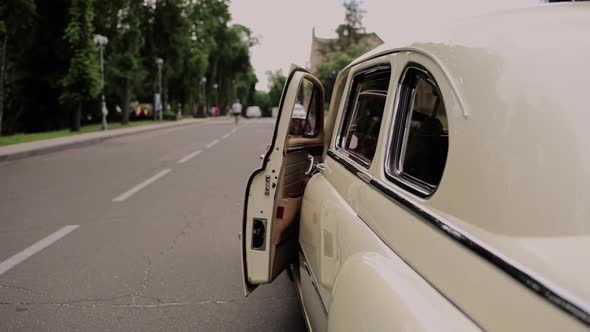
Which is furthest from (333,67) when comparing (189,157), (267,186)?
(267,186)

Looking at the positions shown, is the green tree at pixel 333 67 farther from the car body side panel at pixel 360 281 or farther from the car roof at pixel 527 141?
the car roof at pixel 527 141

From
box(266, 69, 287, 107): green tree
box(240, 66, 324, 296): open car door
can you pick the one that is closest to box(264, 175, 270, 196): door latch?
box(240, 66, 324, 296): open car door

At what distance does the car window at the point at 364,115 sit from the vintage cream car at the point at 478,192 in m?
0.29

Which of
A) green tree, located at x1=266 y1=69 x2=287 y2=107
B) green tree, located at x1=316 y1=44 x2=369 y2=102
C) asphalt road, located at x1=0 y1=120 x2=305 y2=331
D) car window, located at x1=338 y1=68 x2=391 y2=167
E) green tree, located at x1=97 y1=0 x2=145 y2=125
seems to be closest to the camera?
car window, located at x1=338 y1=68 x2=391 y2=167

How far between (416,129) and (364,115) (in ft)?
3.14

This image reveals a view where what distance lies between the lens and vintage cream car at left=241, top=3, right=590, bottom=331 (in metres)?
1.15

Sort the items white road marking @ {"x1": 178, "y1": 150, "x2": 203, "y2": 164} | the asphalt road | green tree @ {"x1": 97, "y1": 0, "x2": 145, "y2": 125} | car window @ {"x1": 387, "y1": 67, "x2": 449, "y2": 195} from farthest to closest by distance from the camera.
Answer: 1. green tree @ {"x1": 97, "y1": 0, "x2": 145, "y2": 125}
2. white road marking @ {"x1": 178, "y1": 150, "x2": 203, "y2": 164}
3. the asphalt road
4. car window @ {"x1": 387, "y1": 67, "x2": 449, "y2": 195}

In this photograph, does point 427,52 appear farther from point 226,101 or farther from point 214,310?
point 226,101

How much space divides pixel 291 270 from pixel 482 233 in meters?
2.46

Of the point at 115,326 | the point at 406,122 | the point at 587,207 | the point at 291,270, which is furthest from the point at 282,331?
the point at 587,207

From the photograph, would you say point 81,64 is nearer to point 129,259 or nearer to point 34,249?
point 34,249

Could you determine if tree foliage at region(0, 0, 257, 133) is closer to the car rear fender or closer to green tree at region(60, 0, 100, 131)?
green tree at region(60, 0, 100, 131)

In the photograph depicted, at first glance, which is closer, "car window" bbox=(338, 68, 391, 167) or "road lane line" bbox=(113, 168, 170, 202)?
"car window" bbox=(338, 68, 391, 167)

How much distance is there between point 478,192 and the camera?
1.34m
